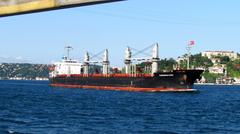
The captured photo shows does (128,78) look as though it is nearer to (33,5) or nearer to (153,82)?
(153,82)

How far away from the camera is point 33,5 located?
15.2m

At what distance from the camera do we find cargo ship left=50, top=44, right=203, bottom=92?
110m

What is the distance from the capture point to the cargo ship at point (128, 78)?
4321 inches

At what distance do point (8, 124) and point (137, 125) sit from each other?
32.6 feet

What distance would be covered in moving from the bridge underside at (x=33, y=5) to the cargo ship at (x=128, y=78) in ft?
307

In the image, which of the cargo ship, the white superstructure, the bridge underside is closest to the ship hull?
the cargo ship

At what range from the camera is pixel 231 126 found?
140 ft

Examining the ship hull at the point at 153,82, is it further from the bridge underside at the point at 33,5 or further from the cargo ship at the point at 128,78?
the bridge underside at the point at 33,5

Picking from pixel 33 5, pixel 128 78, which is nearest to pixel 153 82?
pixel 128 78

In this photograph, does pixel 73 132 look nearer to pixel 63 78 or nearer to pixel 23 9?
pixel 23 9

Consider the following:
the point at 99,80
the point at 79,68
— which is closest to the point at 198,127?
the point at 99,80

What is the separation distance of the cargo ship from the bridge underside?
93670mm

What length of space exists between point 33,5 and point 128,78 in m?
104

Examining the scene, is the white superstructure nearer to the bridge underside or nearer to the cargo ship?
the cargo ship
